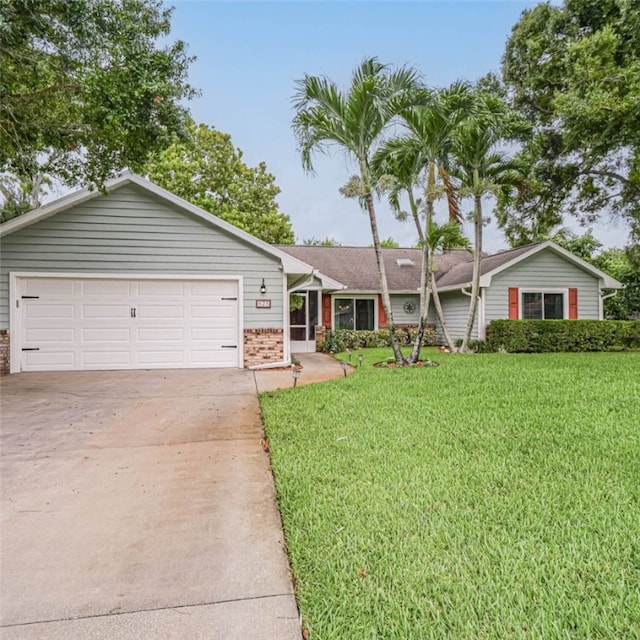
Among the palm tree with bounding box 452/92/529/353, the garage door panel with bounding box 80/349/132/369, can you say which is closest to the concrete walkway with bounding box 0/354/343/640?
the garage door panel with bounding box 80/349/132/369

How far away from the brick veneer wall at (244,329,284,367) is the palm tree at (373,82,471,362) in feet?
10.8

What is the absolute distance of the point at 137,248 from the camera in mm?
9555

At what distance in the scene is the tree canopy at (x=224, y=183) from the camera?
2572cm

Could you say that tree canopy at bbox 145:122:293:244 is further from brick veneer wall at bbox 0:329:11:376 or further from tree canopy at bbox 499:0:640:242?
brick veneer wall at bbox 0:329:11:376

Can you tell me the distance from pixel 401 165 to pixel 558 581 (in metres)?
9.51

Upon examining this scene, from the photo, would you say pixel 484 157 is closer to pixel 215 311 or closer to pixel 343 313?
pixel 343 313

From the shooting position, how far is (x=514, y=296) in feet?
47.2

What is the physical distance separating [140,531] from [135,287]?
7.88m

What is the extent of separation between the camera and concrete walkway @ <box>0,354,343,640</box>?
195cm

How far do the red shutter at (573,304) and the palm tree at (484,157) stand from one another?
185 inches

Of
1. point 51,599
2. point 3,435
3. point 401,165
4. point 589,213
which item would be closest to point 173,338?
point 3,435

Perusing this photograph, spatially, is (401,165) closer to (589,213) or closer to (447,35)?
(447,35)

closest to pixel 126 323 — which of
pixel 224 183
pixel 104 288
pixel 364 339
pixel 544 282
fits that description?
pixel 104 288

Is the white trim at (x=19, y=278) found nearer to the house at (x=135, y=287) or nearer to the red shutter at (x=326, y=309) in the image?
the house at (x=135, y=287)
